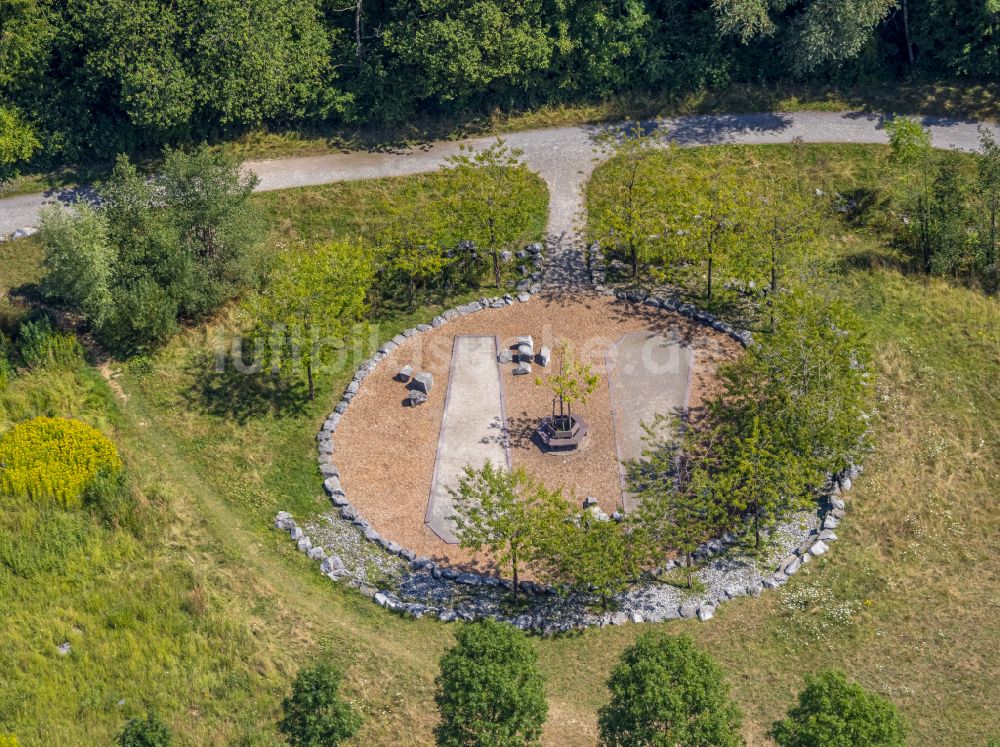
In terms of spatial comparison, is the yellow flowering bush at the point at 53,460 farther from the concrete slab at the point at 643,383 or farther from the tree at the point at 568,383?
the concrete slab at the point at 643,383

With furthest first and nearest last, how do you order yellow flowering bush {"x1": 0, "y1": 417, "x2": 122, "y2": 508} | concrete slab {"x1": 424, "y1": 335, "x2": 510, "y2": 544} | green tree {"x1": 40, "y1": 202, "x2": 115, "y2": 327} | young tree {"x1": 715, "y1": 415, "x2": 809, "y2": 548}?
1. green tree {"x1": 40, "y1": 202, "x2": 115, "y2": 327}
2. concrete slab {"x1": 424, "y1": 335, "x2": 510, "y2": 544}
3. yellow flowering bush {"x1": 0, "y1": 417, "x2": 122, "y2": 508}
4. young tree {"x1": 715, "y1": 415, "x2": 809, "y2": 548}

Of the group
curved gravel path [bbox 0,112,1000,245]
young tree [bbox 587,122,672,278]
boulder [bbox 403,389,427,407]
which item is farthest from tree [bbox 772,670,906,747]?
curved gravel path [bbox 0,112,1000,245]

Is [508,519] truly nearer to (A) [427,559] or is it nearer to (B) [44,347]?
(A) [427,559]

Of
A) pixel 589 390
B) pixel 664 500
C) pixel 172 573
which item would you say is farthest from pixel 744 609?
pixel 172 573

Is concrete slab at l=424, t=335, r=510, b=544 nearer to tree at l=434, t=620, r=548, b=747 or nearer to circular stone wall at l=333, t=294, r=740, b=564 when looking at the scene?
circular stone wall at l=333, t=294, r=740, b=564

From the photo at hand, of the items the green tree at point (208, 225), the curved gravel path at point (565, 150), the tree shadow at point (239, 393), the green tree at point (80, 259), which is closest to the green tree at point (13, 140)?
the curved gravel path at point (565, 150)
